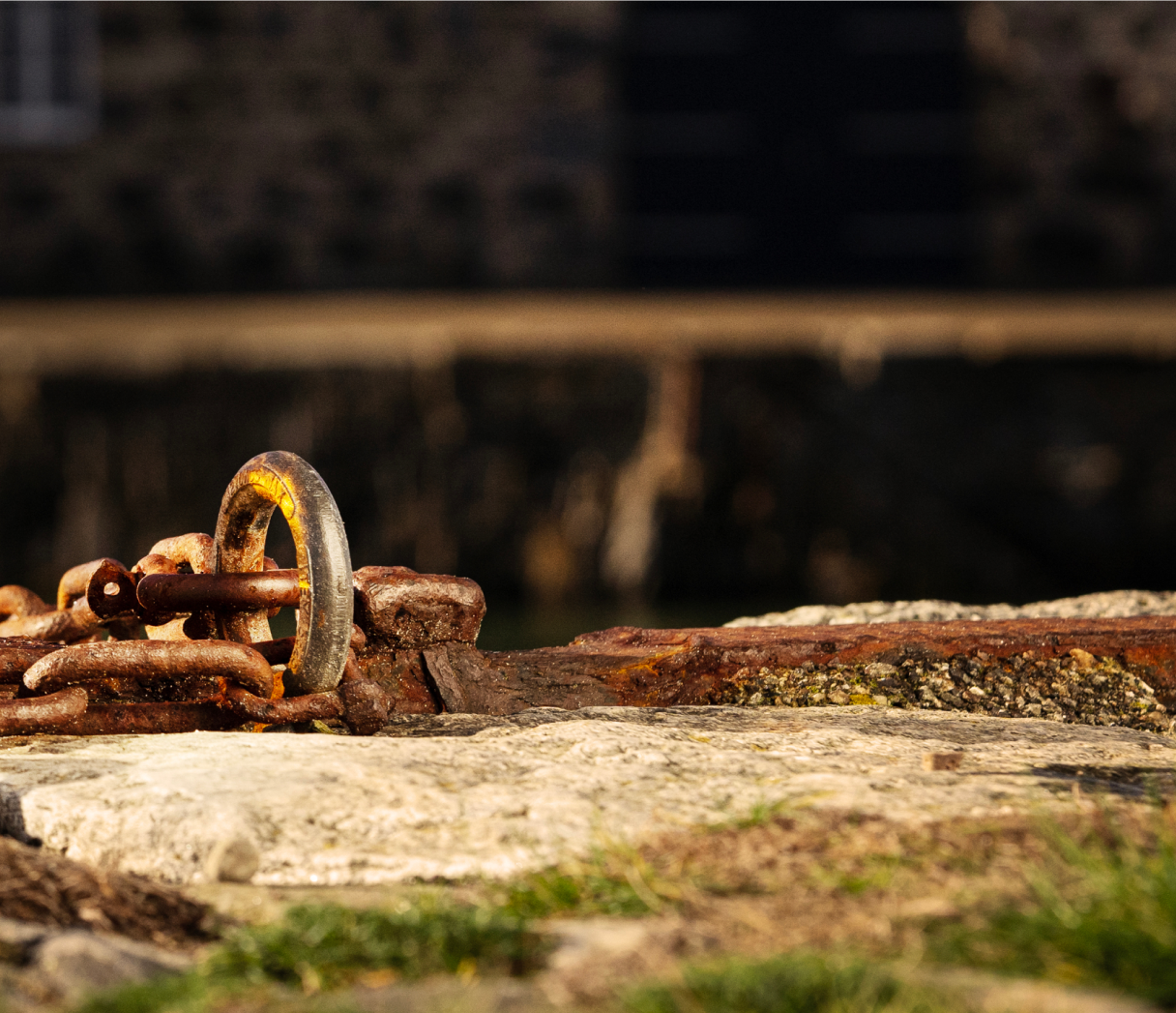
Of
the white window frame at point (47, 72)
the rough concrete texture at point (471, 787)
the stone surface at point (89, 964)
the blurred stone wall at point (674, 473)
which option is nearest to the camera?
the stone surface at point (89, 964)

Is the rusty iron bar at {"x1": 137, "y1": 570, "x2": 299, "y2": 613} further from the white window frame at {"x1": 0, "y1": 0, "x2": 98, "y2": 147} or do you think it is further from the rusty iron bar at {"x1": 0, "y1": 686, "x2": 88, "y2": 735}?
the white window frame at {"x1": 0, "y1": 0, "x2": 98, "y2": 147}

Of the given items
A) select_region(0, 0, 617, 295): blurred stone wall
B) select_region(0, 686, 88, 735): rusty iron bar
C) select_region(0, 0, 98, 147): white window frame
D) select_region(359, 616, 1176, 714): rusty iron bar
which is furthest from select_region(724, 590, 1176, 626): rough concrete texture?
select_region(0, 0, 98, 147): white window frame

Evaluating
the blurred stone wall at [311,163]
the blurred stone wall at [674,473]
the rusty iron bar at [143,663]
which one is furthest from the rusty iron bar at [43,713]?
the blurred stone wall at [311,163]

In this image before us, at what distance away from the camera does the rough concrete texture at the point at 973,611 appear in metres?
3.31

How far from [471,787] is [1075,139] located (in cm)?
940

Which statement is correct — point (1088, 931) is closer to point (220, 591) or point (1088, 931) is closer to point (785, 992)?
point (785, 992)

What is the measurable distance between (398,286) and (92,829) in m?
8.53

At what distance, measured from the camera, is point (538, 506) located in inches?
205

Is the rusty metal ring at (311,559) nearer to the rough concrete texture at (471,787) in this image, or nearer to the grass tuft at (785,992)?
the rough concrete texture at (471,787)

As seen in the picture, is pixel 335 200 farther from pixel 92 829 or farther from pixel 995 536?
pixel 92 829

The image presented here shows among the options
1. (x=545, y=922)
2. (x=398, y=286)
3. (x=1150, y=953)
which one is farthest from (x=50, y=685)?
(x=398, y=286)

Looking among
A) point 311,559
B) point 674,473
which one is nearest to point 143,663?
point 311,559

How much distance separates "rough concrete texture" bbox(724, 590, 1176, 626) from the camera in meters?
3.31

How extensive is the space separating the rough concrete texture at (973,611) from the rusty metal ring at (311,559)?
130 centimetres
